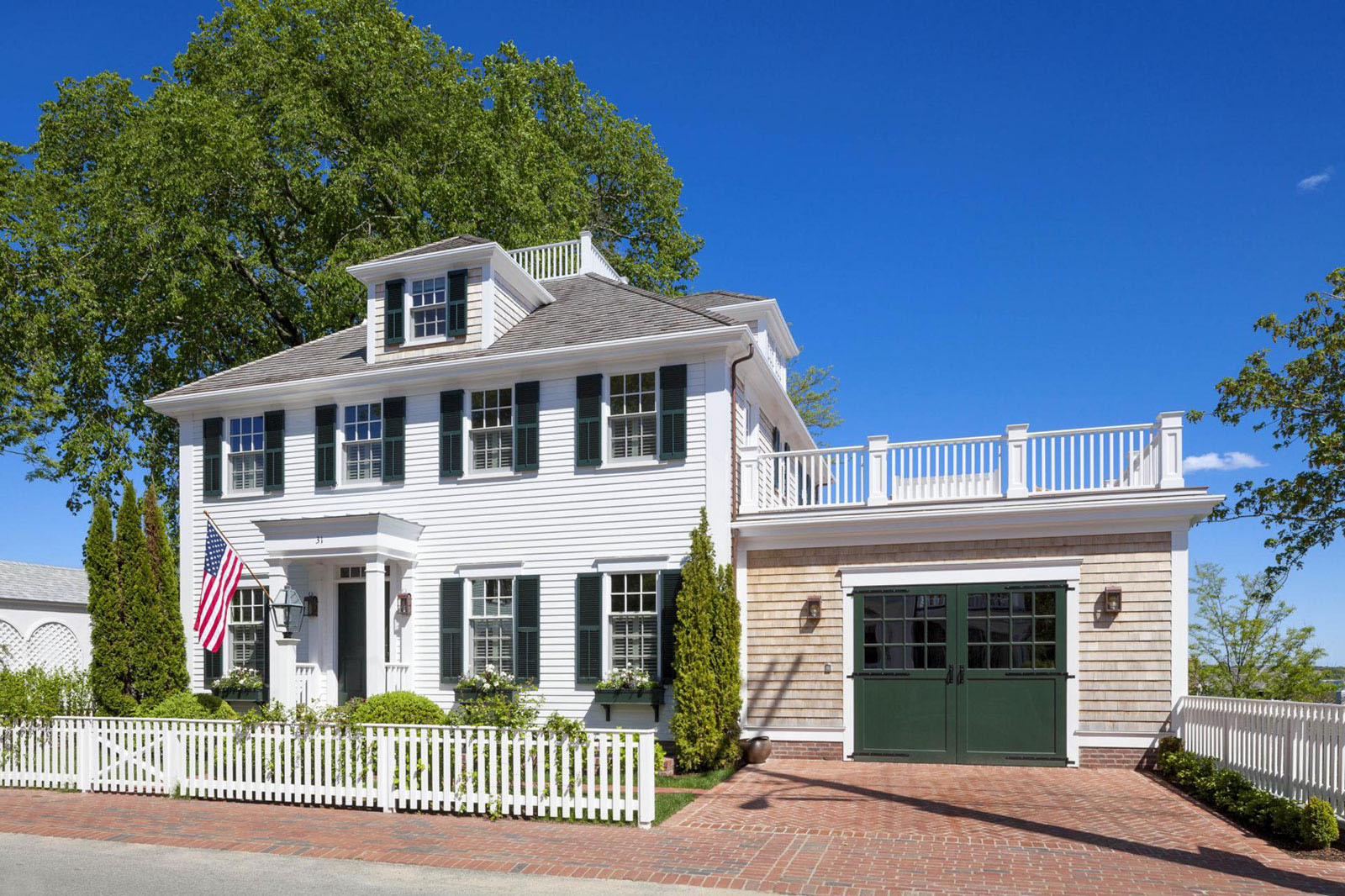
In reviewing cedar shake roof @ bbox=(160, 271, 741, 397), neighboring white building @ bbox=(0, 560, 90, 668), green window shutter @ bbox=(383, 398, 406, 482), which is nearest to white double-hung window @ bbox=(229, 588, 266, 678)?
green window shutter @ bbox=(383, 398, 406, 482)

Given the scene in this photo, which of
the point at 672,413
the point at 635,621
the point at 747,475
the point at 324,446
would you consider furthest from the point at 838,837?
the point at 324,446

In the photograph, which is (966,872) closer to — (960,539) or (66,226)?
(960,539)

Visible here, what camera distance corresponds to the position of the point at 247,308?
24.8 meters

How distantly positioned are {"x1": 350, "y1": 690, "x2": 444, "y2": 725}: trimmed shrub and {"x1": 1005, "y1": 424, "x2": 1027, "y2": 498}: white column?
845cm

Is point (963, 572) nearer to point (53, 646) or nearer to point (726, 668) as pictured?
point (726, 668)

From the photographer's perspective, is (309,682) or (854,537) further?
(309,682)

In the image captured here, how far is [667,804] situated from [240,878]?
4382mm

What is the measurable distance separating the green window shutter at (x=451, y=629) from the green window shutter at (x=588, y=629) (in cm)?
194

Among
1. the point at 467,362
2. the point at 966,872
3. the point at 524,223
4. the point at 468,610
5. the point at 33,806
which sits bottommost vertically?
the point at 33,806

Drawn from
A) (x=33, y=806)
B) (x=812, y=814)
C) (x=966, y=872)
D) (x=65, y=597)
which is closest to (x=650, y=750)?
(x=812, y=814)

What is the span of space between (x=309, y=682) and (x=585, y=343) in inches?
270

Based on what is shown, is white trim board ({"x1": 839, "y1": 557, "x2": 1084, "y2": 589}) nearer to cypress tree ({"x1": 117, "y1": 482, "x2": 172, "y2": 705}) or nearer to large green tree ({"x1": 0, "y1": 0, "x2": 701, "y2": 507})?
cypress tree ({"x1": 117, "y1": 482, "x2": 172, "y2": 705})

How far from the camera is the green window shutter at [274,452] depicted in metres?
16.8

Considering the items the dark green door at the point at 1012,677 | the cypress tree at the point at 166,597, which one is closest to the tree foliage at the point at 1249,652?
the dark green door at the point at 1012,677
